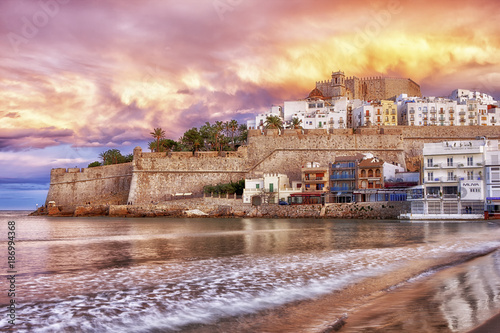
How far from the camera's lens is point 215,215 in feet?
162

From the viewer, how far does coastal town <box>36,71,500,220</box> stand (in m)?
37.5

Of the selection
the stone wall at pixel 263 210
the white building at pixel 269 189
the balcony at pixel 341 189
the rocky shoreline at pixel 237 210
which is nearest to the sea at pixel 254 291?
the stone wall at pixel 263 210

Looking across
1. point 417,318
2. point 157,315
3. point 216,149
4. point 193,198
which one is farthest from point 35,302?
point 216,149

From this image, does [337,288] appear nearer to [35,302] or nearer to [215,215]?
[35,302]

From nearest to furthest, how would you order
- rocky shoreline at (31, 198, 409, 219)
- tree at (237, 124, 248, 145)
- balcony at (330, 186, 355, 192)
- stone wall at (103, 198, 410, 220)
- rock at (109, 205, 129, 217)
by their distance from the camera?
stone wall at (103, 198, 410, 220)
rocky shoreline at (31, 198, 409, 219)
balcony at (330, 186, 355, 192)
rock at (109, 205, 129, 217)
tree at (237, 124, 248, 145)

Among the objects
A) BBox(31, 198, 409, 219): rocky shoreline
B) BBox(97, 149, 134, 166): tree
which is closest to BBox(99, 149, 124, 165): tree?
BBox(97, 149, 134, 166): tree

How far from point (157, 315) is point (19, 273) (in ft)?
19.7

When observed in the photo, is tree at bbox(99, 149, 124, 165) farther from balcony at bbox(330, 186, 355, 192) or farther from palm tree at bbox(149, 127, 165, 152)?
balcony at bbox(330, 186, 355, 192)

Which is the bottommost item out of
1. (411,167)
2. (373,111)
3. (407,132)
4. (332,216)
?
(332,216)

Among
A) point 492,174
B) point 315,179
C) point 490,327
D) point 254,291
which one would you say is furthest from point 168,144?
point 490,327

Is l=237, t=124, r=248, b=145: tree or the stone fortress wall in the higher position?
l=237, t=124, r=248, b=145: tree

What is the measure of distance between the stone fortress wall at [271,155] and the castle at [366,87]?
31.5 meters

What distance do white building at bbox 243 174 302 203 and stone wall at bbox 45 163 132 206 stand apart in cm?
1904

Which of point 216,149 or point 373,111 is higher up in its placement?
point 373,111
